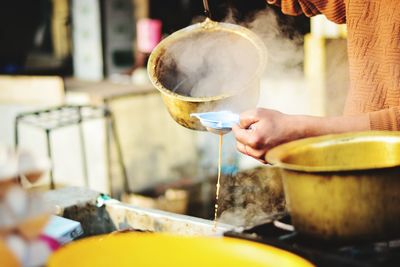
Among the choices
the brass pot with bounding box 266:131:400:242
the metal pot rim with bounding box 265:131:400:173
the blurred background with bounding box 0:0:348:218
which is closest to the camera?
the brass pot with bounding box 266:131:400:242

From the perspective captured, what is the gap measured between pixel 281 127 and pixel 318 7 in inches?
52.0

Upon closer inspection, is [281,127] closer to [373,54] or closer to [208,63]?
[373,54]

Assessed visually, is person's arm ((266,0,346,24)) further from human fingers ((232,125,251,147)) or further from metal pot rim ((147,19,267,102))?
human fingers ((232,125,251,147))

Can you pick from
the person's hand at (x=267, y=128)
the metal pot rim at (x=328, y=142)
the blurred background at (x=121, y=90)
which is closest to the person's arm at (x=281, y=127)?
the person's hand at (x=267, y=128)

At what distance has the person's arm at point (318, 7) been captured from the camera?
11.4 ft

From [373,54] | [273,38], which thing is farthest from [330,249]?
[273,38]

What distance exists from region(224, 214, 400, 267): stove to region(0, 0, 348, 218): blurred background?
2.51 m

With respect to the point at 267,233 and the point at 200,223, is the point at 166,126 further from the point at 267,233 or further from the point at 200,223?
the point at 267,233

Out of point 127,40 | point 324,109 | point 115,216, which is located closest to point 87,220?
point 115,216

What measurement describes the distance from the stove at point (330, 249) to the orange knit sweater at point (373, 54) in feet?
3.61

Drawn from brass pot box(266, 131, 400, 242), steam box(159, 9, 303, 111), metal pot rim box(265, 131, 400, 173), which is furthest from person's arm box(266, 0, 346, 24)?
brass pot box(266, 131, 400, 242)

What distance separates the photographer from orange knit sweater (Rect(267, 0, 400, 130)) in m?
2.94

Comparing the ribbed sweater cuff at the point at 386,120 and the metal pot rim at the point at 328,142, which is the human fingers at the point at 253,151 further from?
the ribbed sweater cuff at the point at 386,120

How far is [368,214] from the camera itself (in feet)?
6.34
